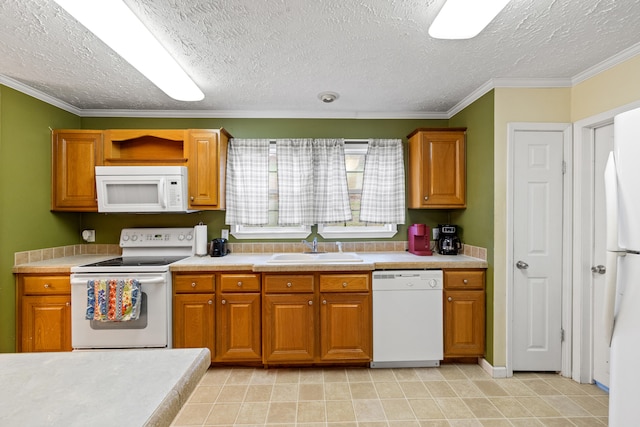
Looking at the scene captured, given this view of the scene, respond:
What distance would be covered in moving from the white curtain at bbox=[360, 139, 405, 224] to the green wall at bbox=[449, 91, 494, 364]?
0.65m

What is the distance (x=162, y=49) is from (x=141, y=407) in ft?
6.59

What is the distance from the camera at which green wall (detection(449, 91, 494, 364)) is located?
8.80 ft

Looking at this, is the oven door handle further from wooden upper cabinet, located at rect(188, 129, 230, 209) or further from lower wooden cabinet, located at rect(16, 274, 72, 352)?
wooden upper cabinet, located at rect(188, 129, 230, 209)

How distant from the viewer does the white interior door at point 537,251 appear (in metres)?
2.61

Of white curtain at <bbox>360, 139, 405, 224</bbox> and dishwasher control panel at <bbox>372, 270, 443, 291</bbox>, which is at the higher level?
white curtain at <bbox>360, 139, 405, 224</bbox>

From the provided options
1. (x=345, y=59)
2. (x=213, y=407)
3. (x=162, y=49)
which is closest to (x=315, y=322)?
(x=213, y=407)

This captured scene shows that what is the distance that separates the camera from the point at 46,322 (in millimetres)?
2658

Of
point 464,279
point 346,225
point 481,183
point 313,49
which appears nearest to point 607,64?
point 481,183

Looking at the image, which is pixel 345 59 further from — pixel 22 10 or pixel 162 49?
pixel 22 10

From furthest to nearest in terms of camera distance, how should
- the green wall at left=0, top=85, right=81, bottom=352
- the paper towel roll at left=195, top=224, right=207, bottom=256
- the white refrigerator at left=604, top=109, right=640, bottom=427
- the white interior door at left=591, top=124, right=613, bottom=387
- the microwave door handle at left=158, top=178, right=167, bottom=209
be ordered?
1. the paper towel roll at left=195, top=224, right=207, bottom=256
2. the microwave door handle at left=158, top=178, right=167, bottom=209
3. the green wall at left=0, top=85, right=81, bottom=352
4. the white interior door at left=591, top=124, right=613, bottom=387
5. the white refrigerator at left=604, top=109, right=640, bottom=427

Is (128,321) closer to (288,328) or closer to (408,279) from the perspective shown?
(288,328)

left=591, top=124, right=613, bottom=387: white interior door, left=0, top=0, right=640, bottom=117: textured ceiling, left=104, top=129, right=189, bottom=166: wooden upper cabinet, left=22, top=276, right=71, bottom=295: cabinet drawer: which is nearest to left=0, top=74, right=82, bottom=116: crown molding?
left=0, top=0, right=640, bottom=117: textured ceiling

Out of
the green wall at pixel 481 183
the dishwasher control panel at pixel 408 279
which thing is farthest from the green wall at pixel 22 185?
the green wall at pixel 481 183

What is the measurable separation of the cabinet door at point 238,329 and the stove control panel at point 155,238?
858 millimetres
